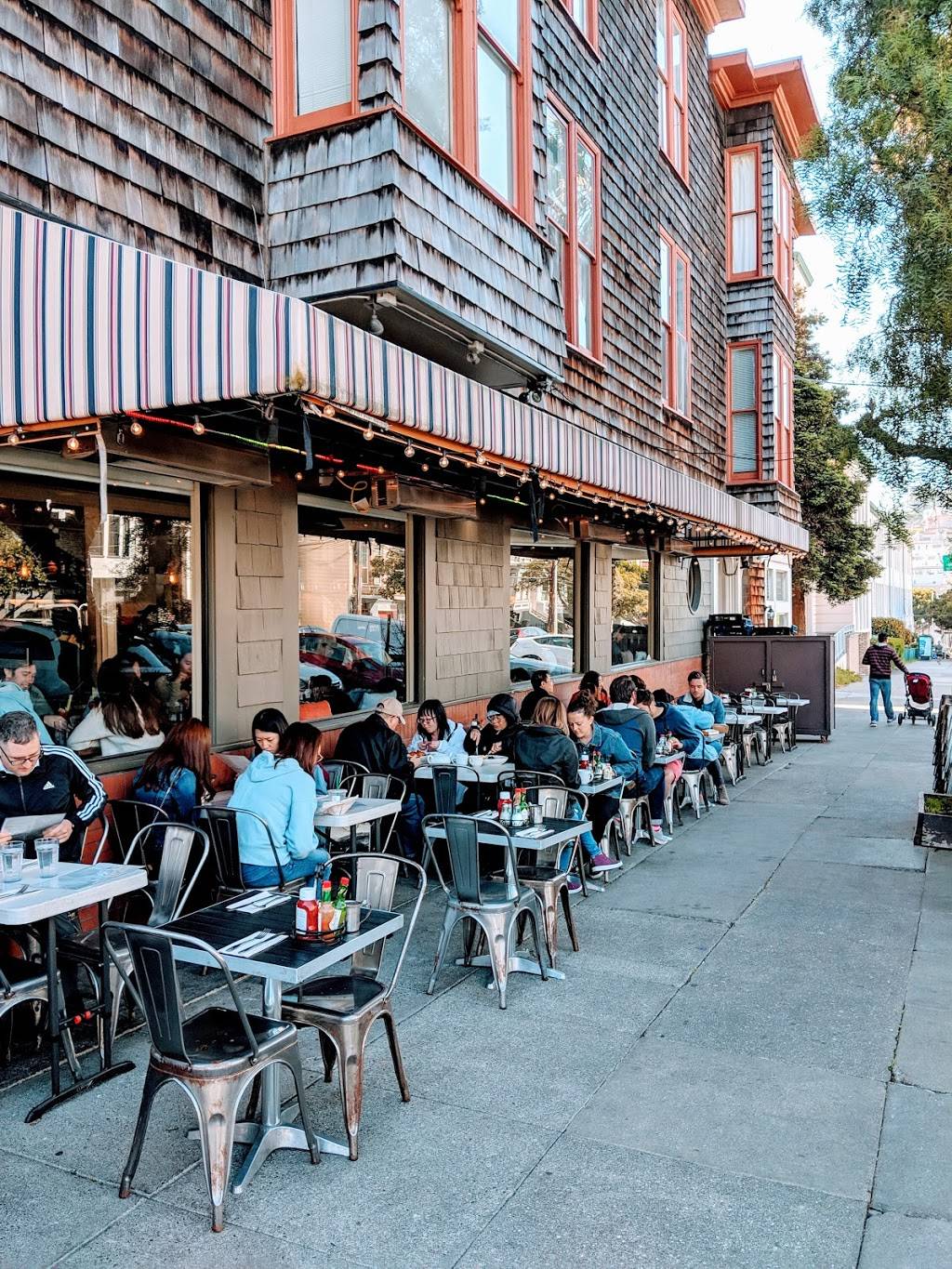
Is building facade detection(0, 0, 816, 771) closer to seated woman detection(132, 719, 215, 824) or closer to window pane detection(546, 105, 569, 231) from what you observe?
window pane detection(546, 105, 569, 231)

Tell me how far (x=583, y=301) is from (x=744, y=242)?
8473 mm

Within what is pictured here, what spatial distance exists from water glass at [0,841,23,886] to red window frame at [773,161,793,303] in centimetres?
1789

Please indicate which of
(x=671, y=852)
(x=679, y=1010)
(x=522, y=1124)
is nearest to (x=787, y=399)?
(x=671, y=852)

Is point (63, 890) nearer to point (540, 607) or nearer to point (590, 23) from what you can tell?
point (540, 607)

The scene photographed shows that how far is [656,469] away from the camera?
1026 cm

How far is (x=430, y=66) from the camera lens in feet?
22.7

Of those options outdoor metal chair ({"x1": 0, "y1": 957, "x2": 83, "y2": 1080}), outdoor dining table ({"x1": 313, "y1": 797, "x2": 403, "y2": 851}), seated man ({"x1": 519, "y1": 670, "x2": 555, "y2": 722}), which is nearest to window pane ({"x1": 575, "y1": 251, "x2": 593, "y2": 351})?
seated man ({"x1": 519, "y1": 670, "x2": 555, "y2": 722})

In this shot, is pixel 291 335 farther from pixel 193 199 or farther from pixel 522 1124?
pixel 522 1124

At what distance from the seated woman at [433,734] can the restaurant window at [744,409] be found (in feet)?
38.9

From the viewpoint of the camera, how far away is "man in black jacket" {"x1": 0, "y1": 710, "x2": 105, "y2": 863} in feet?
15.1

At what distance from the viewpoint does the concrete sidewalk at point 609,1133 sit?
3080 millimetres

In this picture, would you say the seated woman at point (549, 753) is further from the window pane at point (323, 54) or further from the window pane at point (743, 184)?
the window pane at point (743, 184)

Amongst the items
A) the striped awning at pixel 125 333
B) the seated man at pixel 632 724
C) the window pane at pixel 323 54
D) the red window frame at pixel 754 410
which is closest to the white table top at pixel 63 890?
the striped awning at pixel 125 333

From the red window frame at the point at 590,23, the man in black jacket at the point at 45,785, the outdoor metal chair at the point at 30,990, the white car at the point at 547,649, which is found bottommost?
the outdoor metal chair at the point at 30,990
